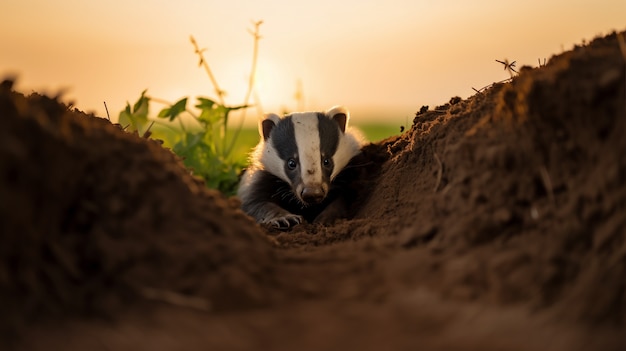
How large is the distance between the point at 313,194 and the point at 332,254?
1.91 meters

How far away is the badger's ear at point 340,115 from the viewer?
5621mm

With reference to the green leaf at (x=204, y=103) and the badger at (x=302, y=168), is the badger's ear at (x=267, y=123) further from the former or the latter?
the green leaf at (x=204, y=103)

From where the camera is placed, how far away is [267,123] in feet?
18.6

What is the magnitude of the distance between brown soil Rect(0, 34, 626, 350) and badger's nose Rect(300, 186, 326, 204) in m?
1.76

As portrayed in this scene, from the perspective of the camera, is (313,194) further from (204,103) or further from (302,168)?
(204,103)

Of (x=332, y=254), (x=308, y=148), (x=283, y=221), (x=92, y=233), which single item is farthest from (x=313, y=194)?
(x=92, y=233)

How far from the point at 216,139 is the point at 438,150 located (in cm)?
331

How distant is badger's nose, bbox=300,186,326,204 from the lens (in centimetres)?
480

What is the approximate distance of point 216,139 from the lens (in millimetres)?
6629

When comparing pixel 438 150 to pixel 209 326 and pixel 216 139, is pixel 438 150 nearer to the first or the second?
pixel 209 326

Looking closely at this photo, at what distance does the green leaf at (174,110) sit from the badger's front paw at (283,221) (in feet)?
4.47

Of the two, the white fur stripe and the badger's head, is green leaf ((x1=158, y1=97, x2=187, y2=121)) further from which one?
the white fur stripe

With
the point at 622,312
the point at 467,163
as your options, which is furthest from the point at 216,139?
the point at 622,312

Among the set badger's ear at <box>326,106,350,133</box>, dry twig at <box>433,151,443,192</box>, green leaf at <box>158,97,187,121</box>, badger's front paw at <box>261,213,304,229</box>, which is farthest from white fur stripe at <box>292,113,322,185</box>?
dry twig at <box>433,151,443,192</box>
